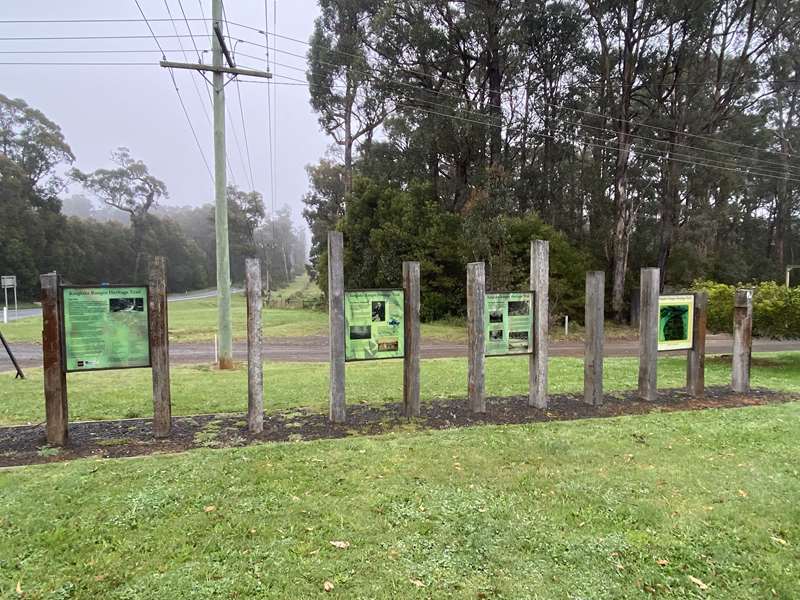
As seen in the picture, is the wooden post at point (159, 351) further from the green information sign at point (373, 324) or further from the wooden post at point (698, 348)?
the wooden post at point (698, 348)

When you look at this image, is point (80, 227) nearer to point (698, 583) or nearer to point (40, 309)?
point (40, 309)

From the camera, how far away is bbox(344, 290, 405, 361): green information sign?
6.06m

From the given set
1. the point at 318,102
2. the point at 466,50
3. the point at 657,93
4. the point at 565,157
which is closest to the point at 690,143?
the point at 657,93

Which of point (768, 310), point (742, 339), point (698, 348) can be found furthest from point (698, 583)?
point (768, 310)

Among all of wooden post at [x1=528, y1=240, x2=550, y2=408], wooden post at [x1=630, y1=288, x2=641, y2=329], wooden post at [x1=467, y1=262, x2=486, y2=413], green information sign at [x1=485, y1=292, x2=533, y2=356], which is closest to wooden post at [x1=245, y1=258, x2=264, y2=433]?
wooden post at [x1=467, y1=262, x2=486, y2=413]

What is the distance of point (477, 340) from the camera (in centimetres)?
643

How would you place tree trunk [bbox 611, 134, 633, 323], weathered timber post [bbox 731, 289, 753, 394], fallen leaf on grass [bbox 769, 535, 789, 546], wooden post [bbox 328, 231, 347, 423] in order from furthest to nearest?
tree trunk [bbox 611, 134, 633, 323]
weathered timber post [bbox 731, 289, 753, 394]
wooden post [bbox 328, 231, 347, 423]
fallen leaf on grass [bbox 769, 535, 789, 546]

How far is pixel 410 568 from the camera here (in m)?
2.83

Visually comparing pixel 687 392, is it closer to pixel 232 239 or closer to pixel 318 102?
pixel 318 102

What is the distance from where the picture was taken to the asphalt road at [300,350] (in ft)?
44.0

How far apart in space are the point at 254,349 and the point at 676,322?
6.31 m

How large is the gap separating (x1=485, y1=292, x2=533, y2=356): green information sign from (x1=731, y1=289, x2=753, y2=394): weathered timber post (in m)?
3.90

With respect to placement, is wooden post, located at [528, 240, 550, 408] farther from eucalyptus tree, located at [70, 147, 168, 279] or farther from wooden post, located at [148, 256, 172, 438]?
eucalyptus tree, located at [70, 147, 168, 279]

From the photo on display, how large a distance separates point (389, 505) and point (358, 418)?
101 inches
